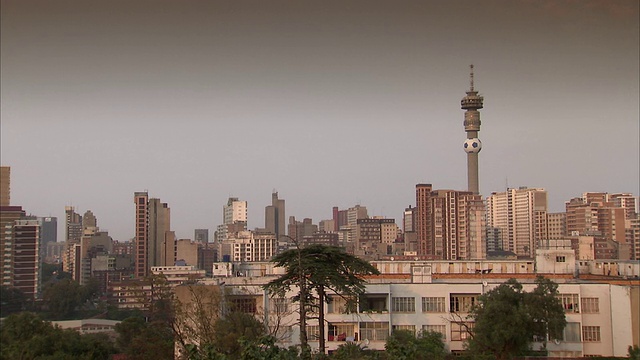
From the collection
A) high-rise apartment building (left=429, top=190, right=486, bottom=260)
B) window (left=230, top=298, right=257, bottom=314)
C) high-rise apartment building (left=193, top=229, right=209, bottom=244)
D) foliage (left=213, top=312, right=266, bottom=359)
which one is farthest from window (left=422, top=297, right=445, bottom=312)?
high-rise apartment building (left=193, top=229, right=209, bottom=244)

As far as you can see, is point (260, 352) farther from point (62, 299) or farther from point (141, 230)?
point (141, 230)

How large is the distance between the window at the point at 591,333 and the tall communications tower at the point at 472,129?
38937 mm

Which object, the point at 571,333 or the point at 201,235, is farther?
the point at 201,235

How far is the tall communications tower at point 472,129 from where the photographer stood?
176 ft

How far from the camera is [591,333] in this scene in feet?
46.5

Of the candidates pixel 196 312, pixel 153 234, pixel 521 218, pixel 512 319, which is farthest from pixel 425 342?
pixel 521 218

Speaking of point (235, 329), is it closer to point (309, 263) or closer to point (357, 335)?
point (309, 263)

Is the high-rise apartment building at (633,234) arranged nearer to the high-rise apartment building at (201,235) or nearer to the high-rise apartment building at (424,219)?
the high-rise apartment building at (424,219)

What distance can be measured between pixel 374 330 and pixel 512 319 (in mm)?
2982

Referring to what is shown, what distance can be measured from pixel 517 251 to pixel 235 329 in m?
51.6

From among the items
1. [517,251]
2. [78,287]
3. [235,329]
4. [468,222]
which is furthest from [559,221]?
[235,329]

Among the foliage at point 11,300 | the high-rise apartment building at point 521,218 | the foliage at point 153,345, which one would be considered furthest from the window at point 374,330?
the high-rise apartment building at point 521,218

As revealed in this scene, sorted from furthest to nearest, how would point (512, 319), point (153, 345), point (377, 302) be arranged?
point (377, 302), point (512, 319), point (153, 345)

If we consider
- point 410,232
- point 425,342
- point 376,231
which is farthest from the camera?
point 376,231
